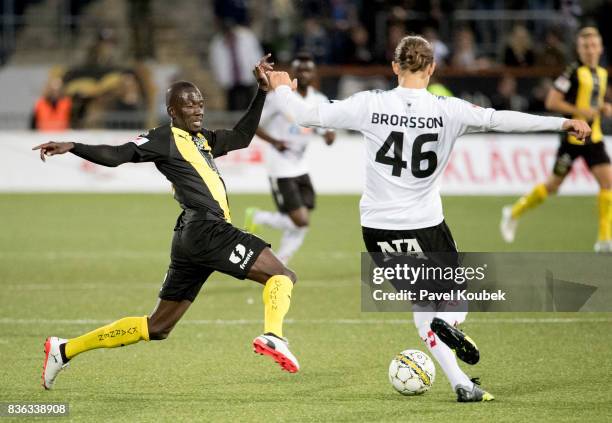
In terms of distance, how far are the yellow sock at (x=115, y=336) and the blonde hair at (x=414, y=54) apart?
2.28m

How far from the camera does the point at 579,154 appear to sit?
13523 millimetres

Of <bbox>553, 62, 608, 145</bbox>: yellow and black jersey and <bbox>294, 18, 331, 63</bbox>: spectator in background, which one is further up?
<bbox>553, 62, 608, 145</bbox>: yellow and black jersey

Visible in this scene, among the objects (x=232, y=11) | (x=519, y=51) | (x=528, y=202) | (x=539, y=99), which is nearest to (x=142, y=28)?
(x=232, y=11)

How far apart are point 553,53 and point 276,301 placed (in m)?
16.7

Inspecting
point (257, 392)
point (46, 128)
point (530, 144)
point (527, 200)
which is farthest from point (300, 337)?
point (46, 128)

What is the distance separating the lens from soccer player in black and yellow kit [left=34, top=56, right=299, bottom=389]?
23.4 feet

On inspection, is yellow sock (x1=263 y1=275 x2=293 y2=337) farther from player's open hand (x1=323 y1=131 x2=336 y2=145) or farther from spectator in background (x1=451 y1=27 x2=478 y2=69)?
spectator in background (x1=451 y1=27 x2=478 y2=69)

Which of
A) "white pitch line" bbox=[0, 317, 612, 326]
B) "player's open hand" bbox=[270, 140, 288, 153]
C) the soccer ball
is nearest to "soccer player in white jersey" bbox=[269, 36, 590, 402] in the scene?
the soccer ball

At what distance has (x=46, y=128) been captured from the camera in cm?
2186

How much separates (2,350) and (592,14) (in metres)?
17.9

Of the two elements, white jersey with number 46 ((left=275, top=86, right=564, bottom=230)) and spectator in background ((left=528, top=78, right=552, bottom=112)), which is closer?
white jersey with number 46 ((left=275, top=86, right=564, bottom=230))

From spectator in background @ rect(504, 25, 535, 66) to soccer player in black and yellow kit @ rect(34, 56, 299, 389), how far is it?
52.9ft

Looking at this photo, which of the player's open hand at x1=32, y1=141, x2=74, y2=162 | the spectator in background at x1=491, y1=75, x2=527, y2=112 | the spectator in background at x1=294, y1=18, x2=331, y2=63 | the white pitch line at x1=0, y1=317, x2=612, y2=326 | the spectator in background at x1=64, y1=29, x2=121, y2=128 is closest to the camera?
the player's open hand at x1=32, y1=141, x2=74, y2=162

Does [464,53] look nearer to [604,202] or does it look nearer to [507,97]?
[507,97]
